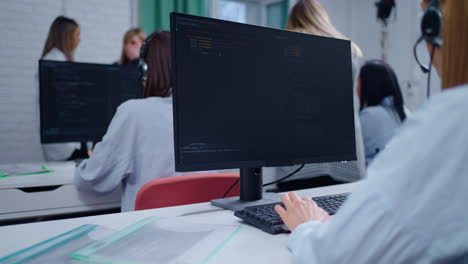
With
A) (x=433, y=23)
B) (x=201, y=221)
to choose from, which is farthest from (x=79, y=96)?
(x=433, y=23)

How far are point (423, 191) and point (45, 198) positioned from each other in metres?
1.39

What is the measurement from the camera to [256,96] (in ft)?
3.24

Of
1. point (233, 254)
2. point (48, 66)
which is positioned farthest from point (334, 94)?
point (48, 66)

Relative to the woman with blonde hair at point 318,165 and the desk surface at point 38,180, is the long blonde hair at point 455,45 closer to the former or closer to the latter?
the woman with blonde hair at point 318,165

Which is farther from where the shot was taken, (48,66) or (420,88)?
(420,88)

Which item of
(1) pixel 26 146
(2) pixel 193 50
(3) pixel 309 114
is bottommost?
(1) pixel 26 146

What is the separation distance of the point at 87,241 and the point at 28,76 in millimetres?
3124

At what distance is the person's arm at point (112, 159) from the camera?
4.65 ft

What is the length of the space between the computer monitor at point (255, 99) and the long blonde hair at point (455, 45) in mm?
565

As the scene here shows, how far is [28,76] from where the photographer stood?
3.33 metres

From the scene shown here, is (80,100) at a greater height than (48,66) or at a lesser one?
lesser

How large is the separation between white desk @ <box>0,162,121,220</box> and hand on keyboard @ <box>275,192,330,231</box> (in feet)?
3.19

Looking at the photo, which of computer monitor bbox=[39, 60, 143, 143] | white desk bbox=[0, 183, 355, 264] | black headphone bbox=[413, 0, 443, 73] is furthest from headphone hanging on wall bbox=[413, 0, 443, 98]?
computer monitor bbox=[39, 60, 143, 143]

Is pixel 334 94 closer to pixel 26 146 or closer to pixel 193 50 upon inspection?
pixel 193 50
